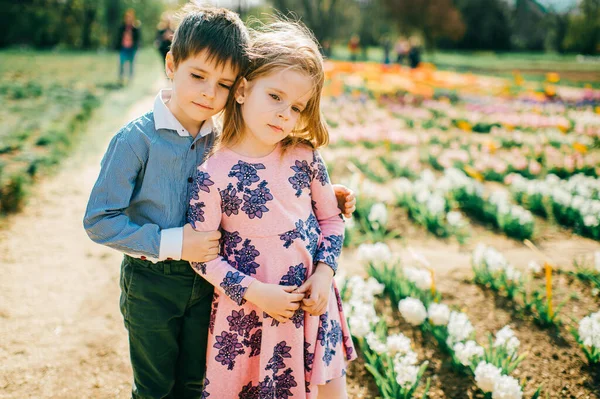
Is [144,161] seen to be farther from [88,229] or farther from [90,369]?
[90,369]

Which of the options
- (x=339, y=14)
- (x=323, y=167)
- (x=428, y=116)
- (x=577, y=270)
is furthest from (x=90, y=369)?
(x=339, y=14)

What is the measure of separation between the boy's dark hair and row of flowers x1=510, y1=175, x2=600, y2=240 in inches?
120

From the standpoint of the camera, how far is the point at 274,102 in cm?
153

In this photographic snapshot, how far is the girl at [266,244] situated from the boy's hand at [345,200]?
203 mm

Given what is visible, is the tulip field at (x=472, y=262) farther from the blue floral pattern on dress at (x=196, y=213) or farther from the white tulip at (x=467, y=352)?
the blue floral pattern on dress at (x=196, y=213)

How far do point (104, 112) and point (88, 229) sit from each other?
6935 millimetres

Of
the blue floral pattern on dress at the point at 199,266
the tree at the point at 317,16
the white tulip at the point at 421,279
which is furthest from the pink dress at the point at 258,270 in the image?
the tree at the point at 317,16

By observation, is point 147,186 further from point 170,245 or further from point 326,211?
point 326,211

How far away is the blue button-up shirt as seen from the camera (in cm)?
143

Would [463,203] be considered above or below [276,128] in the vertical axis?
below

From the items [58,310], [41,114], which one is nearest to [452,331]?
[58,310]

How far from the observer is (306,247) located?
5.19 ft

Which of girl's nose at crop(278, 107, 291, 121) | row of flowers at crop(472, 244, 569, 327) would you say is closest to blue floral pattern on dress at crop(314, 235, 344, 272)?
girl's nose at crop(278, 107, 291, 121)

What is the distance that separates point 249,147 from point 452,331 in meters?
1.29
